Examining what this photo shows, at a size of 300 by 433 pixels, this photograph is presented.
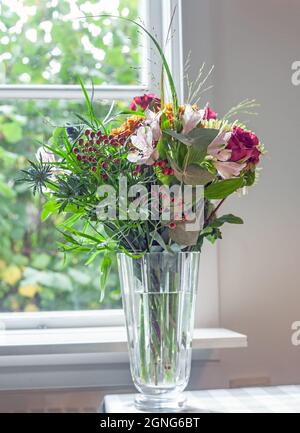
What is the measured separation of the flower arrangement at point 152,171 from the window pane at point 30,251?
16.6 inches

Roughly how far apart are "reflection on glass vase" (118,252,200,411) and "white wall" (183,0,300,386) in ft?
1.21

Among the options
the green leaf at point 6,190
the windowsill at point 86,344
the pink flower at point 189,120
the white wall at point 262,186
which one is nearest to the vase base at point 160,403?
the windowsill at point 86,344

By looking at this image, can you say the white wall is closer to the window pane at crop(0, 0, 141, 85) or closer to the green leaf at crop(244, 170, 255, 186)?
the window pane at crop(0, 0, 141, 85)

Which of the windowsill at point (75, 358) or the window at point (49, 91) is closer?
the windowsill at point (75, 358)

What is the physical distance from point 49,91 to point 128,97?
0.63 ft

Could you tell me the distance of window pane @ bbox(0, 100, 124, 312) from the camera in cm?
166

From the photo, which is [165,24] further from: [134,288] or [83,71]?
[134,288]

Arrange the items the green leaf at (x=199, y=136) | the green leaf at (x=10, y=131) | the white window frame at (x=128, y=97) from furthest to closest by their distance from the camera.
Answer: the green leaf at (x=10, y=131), the white window frame at (x=128, y=97), the green leaf at (x=199, y=136)

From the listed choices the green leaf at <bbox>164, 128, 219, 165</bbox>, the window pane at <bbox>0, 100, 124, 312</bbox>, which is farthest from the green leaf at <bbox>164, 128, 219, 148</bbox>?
the window pane at <bbox>0, 100, 124, 312</bbox>

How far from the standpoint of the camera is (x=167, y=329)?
1211 millimetres

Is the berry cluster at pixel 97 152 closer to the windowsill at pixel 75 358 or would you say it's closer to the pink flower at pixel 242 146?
the pink flower at pixel 242 146

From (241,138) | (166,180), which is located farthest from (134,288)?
(241,138)

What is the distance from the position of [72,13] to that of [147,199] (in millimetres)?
759

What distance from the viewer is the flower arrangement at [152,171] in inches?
45.6
